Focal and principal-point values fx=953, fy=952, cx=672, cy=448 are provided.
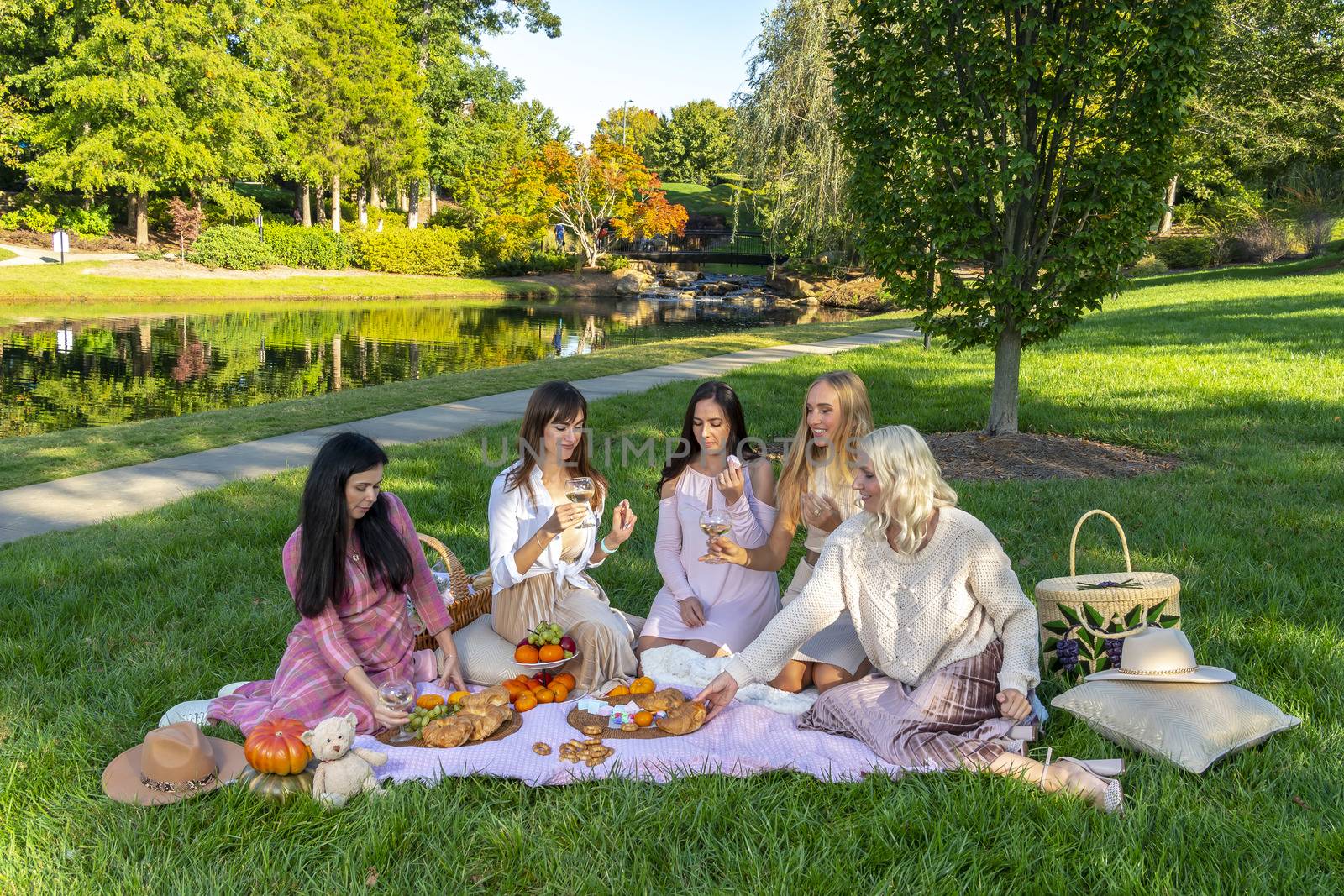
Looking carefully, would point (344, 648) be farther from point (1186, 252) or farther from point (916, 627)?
point (1186, 252)

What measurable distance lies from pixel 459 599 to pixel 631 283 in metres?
39.2

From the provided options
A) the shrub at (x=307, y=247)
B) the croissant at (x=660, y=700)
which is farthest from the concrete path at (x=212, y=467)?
the shrub at (x=307, y=247)

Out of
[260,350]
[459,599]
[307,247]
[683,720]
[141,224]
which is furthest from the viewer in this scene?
[307,247]

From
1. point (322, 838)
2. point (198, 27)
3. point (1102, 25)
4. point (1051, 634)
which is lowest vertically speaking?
point (322, 838)

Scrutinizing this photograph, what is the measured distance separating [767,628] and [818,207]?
23951 mm

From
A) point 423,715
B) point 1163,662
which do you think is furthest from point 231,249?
point 1163,662

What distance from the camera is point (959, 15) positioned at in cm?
780

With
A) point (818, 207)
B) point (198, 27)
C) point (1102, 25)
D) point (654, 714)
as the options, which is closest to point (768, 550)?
point (654, 714)

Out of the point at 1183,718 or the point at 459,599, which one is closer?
the point at 1183,718

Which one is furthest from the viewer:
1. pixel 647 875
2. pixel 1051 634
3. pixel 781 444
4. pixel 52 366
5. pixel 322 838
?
pixel 52 366

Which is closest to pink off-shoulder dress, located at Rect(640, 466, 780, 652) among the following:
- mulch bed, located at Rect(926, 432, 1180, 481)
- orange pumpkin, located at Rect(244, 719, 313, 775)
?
orange pumpkin, located at Rect(244, 719, 313, 775)

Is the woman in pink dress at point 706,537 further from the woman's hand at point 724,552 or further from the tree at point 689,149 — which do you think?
the tree at point 689,149

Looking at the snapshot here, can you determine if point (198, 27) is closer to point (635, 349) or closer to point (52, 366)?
point (52, 366)

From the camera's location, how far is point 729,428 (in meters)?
4.61
